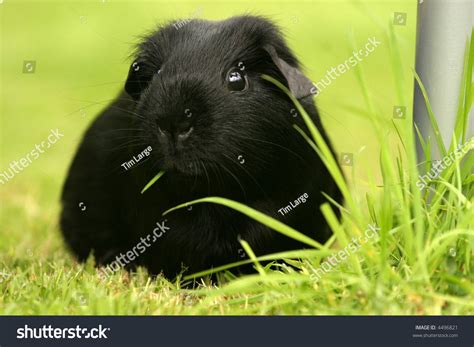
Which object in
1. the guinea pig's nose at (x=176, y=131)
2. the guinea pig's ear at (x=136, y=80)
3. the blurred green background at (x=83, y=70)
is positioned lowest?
the blurred green background at (x=83, y=70)

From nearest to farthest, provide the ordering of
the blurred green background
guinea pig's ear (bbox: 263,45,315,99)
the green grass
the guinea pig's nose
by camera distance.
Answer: the green grass
the guinea pig's nose
guinea pig's ear (bbox: 263,45,315,99)
the blurred green background

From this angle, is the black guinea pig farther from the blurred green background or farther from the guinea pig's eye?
the blurred green background

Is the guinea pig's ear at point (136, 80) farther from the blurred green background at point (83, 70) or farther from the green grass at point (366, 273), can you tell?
the green grass at point (366, 273)

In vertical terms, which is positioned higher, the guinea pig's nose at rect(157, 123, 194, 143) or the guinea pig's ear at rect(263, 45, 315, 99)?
the guinea pig's ear at rect(263, 45, 315, 99)

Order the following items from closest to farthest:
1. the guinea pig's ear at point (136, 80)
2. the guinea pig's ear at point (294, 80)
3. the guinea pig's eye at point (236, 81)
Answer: the guinea pig's ear at point (294, 80) → the guinea pig's eye at point (236, 81) → the guinea pig's ear at point (136, 80)


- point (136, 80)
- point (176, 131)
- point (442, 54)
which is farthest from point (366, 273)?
point (136, 80)

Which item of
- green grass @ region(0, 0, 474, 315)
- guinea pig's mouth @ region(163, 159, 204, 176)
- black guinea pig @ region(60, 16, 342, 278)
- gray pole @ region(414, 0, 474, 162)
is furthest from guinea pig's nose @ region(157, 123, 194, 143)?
gray pole @ region(414, 0, 474, 162)

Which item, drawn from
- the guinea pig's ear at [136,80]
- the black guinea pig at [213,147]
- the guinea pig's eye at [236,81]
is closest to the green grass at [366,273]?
the black guinea pig at [213,147]

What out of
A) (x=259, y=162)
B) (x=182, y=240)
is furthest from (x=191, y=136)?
(x=182, y=240)

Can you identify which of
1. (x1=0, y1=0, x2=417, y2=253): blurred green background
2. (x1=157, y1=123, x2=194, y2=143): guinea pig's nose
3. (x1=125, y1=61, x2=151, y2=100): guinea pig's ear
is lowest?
(x1=0, y1=0, x2=417, y2=253): blurred green background
